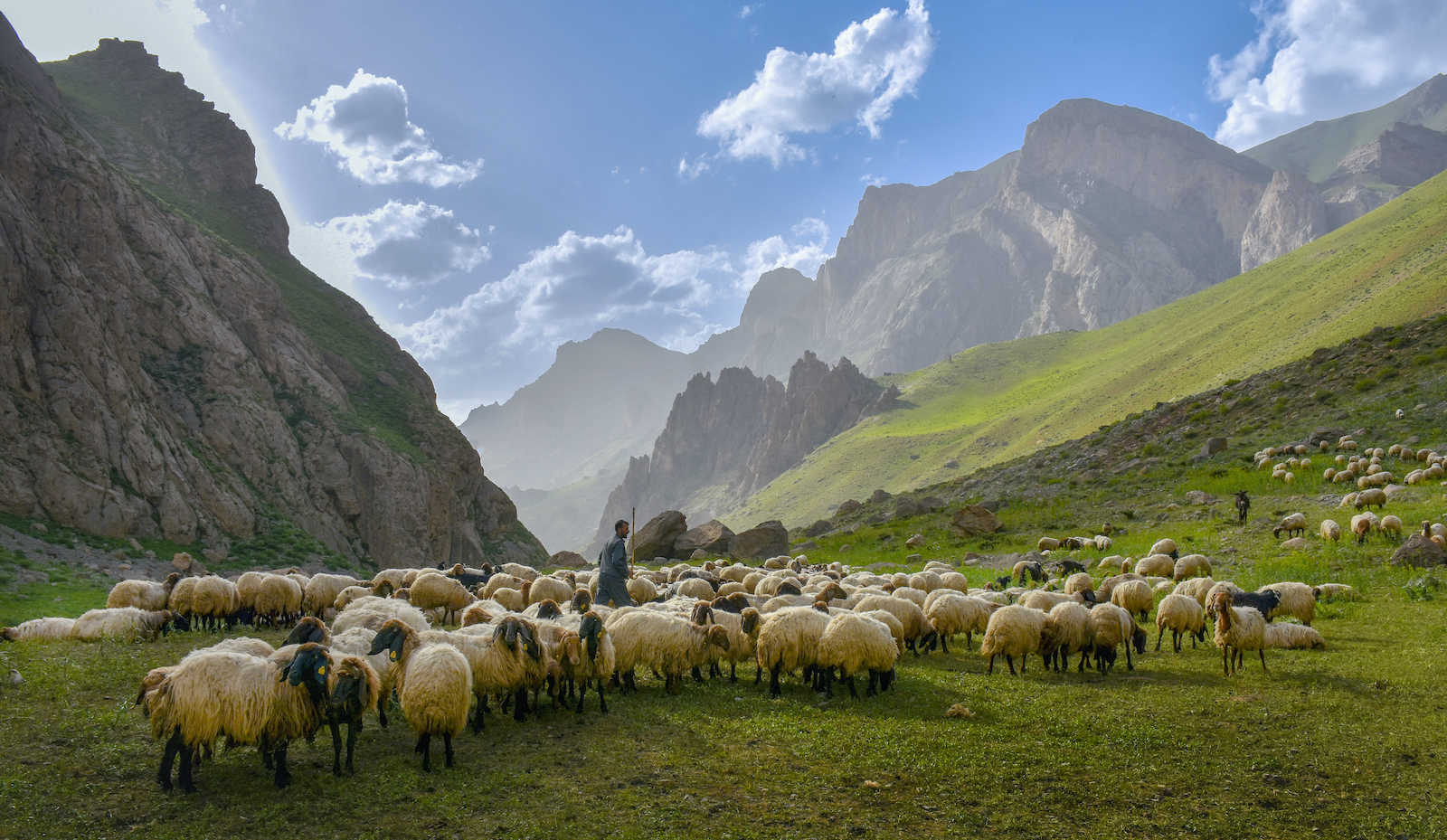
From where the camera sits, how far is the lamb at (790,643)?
1360cm

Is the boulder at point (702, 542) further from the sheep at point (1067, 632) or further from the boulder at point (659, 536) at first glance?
the sheep at point (1067, 632)

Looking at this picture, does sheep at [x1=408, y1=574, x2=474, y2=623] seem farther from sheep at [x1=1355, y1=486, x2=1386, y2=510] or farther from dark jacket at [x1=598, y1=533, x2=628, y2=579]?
sheep at [x1=1355, y1=486, x2=1386, y2=510]

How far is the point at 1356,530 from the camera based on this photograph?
2284cm

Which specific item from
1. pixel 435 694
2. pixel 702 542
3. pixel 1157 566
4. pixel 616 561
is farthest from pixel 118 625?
pixel 702 542

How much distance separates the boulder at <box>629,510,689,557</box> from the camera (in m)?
48.5

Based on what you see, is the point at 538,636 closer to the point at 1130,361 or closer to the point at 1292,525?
the point at 1292,525

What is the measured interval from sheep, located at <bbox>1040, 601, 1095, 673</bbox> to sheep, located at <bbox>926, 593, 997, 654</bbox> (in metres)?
2.53

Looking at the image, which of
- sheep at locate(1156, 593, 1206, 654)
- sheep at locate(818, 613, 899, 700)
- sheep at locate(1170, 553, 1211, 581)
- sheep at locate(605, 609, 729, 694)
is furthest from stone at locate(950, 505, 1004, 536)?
sheep at locate(605, 609, 729, 694)

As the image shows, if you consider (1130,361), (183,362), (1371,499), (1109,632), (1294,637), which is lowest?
(1294,637)

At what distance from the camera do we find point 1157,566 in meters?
23.2

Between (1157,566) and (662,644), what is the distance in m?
18.2

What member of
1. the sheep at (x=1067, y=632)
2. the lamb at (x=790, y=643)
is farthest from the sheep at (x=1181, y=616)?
the lamb at (x=790, y=643)

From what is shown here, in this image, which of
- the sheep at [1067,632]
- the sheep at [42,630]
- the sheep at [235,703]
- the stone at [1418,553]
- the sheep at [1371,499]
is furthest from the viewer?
the sheep at [1371,499]

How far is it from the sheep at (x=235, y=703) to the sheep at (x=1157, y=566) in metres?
23.7
